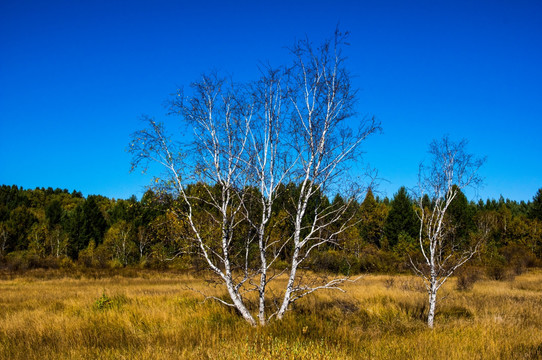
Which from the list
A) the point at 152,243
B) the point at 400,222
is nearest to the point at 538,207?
the point at 400,222

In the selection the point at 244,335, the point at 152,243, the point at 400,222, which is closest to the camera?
the point at 244,335

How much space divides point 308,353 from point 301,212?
320cm

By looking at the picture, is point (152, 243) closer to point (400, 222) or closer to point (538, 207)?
point (400, 222)

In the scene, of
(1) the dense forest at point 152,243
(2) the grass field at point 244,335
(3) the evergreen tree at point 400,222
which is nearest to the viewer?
(2) the grass field at point 244,335

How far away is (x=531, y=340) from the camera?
7.64 m

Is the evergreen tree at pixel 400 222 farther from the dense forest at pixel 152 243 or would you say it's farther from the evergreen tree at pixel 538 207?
the evergreen tree at pixel 538 207

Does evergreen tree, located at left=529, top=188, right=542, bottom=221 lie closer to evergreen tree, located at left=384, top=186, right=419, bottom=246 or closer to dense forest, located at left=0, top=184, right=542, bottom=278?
dense forest, located at left=0, top=184, right=542, bottom=278

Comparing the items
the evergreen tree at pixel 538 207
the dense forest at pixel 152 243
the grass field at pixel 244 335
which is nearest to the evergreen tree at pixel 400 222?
the dense forest at pixel 152 243

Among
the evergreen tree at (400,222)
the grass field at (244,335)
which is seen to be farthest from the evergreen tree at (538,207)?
the grass field at (244,335)

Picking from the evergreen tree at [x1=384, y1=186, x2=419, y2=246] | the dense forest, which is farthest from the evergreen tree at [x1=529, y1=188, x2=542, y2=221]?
the evergreen tree at [x1=384, y1=186, x2=419, y2=246]

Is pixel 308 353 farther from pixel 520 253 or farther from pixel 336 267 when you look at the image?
pixel 520 253

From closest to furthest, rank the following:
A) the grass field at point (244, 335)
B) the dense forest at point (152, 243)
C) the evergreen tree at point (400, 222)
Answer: the grass field at point (244, 335), the dense forest at point (152, 243), the evergreen tree at point (400, 222)

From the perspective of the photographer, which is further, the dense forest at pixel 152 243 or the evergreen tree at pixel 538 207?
the evergreen tree at pixel 538 207

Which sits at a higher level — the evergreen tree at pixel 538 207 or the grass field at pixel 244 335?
the evergreen tree at pixel 538 207
